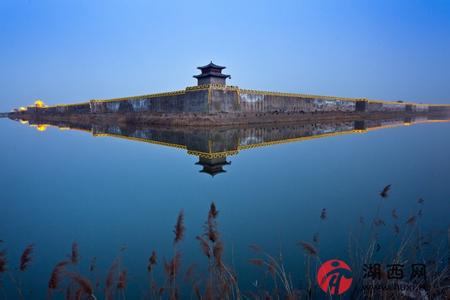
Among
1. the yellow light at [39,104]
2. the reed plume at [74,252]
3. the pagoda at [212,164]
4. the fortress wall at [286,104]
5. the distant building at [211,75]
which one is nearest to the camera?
the reed plume at [74,252]

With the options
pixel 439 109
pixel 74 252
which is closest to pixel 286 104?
pixel 74 252

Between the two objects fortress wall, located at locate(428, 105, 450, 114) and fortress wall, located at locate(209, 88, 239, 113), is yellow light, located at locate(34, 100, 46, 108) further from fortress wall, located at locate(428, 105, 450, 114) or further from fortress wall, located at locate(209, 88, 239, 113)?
fortress wall, located at locate(428, 105, 450, 114)

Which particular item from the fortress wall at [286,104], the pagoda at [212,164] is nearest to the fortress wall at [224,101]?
the fortress wall at [286,104]

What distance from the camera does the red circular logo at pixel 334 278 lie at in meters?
2.53

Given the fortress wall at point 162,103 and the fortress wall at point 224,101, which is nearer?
the fortress wall at point 224,101

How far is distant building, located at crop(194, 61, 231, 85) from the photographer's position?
1070 inches

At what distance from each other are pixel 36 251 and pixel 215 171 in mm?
4856

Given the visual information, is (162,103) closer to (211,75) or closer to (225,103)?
(211,75)

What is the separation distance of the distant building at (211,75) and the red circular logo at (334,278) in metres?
25.6

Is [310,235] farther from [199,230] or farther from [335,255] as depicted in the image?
[199,230]

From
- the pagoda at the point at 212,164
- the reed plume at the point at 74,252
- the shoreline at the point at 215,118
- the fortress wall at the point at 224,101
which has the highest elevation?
the fortress wall at the point at 224,101

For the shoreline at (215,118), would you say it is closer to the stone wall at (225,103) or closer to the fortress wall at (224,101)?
the stone wall at (225,103)

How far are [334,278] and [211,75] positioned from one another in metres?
25.9

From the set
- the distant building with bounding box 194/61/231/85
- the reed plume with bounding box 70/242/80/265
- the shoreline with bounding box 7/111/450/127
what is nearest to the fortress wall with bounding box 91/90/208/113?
the shoreline with bounding box 7/111/450/127
